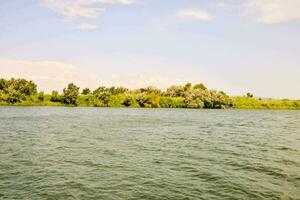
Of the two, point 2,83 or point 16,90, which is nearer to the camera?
point 16,90

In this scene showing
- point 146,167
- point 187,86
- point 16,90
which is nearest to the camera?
point 146,167

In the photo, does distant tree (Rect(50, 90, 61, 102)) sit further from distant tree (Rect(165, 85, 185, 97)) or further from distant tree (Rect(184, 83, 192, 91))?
distant tree (Rect(184, 83, 192, 91))

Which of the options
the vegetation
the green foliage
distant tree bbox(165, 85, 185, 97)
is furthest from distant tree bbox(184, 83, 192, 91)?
the green foliage

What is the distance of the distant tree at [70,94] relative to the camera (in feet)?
461

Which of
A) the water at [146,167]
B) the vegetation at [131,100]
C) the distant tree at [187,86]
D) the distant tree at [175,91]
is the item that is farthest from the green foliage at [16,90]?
the water at [146,167]

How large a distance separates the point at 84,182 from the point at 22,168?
7.08 metres

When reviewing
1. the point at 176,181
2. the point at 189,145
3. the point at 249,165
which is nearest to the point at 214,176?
the point at 176,181

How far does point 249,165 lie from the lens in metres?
30.5

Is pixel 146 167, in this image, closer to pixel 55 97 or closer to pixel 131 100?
pixel 131 100

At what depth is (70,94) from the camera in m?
140

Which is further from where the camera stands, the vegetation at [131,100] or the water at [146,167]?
the vegetation at [131,100]

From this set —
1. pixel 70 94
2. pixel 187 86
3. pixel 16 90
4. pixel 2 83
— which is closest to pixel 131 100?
pixel 70 94

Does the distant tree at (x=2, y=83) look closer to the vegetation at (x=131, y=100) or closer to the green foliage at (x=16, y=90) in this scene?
the green foliage at (x=16, y=90)

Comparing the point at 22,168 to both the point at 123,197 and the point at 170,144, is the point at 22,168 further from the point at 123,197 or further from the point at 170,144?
the point at 170,144
